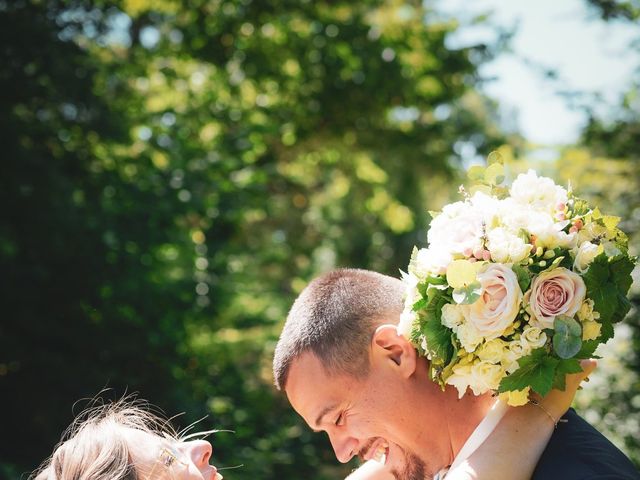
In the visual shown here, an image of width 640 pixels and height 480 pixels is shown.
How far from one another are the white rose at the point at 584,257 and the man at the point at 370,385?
1.90 ft

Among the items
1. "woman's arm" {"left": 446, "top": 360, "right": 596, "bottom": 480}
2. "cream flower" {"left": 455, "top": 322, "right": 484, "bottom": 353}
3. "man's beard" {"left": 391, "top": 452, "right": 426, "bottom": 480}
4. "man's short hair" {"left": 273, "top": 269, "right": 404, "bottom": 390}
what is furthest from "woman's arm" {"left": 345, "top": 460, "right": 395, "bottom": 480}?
"cream flower" {"left": 455, "top": 322, "right": 484, "bottom": 353}

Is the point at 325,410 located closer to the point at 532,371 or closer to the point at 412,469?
the point at 412,469

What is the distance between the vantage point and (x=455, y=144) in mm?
12859

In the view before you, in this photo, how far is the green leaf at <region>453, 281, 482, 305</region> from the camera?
236 cm

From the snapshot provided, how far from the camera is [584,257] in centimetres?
239

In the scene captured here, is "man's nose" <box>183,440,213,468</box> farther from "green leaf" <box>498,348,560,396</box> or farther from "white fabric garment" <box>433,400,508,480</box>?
"green leaf" <box>498,348,560,396</box>

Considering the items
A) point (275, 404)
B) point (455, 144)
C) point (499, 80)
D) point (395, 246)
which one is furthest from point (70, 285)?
point (395, 246)

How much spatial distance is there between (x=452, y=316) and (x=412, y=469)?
2.31 ft

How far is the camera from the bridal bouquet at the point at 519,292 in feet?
7.72

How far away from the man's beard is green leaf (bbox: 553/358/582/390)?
66cm

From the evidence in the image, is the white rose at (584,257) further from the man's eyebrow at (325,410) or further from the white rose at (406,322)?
the man's eyebrow at (325,410)

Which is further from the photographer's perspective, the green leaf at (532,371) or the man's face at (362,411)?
the man's face at (362,411)

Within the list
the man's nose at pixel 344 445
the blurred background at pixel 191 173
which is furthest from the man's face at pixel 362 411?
the blurred background at pixel 191 173

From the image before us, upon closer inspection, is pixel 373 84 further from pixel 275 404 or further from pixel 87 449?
pixel 87 449
